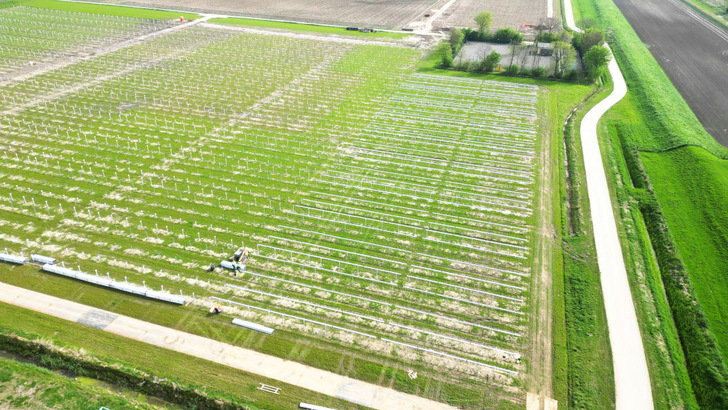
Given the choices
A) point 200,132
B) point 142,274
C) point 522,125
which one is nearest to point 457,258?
point 142,274

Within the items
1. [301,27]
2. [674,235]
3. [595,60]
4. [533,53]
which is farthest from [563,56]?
[301,27]

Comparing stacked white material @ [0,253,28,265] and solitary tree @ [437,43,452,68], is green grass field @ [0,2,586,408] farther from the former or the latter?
solitary tree @ [437,43,452,68]

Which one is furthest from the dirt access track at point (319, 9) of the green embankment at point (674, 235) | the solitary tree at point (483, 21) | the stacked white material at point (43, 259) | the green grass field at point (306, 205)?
the stacked white material at point (43, 259)

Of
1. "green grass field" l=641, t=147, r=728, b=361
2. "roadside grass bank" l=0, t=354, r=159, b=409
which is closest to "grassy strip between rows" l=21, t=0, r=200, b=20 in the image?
"roadside grass bank" l=0, t=354, r=159, b=409

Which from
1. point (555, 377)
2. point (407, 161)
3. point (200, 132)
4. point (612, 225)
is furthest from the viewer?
point (200, 132)

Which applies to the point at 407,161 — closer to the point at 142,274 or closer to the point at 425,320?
the point at 425,320

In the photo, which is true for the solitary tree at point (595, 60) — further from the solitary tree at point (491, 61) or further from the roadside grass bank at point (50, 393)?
the roadside grass bank at point (50, 393)
